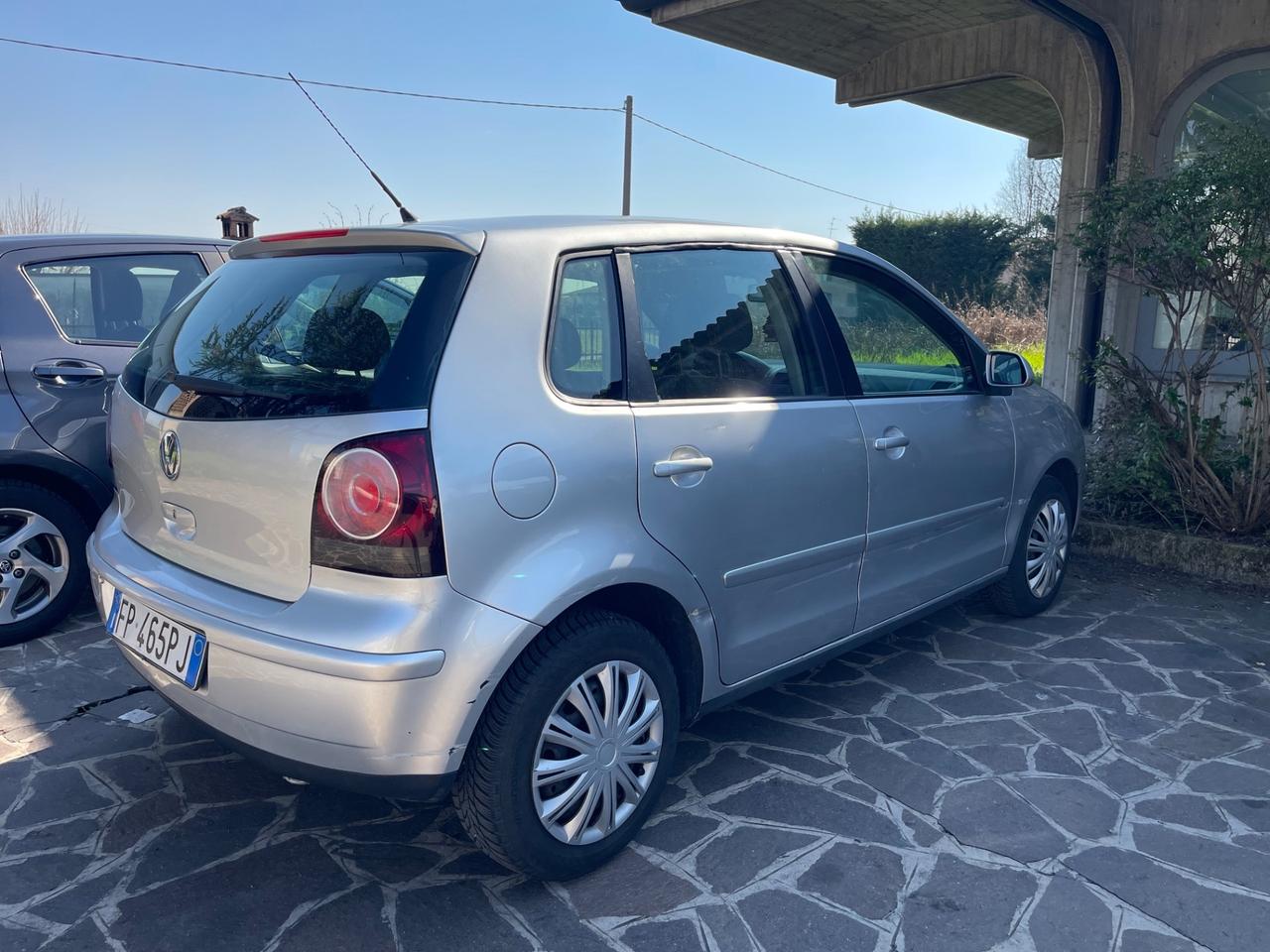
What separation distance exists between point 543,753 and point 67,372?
3.10 m

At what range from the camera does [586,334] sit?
2.66 metres

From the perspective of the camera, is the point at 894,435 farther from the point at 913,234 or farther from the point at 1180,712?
the point at 913,234

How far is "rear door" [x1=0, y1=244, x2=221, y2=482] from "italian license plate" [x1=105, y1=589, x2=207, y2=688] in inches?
71.8

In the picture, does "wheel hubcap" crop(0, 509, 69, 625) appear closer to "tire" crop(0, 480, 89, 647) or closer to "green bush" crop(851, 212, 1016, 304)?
"tire" crop(0, 480, 89, 647)

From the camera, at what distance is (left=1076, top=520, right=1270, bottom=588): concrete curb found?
5457mm

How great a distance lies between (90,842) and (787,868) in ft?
6.41

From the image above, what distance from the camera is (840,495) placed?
3.28m

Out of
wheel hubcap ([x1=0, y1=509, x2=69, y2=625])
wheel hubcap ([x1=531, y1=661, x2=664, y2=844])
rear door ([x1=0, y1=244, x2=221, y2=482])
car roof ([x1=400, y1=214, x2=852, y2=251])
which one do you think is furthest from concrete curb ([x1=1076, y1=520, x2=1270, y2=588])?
wheel hubcap ([x1=0, y1=509, x2=69, y2=625])

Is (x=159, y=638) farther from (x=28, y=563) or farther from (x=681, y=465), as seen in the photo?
(x=28, y=563)

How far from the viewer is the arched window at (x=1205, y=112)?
775 cm

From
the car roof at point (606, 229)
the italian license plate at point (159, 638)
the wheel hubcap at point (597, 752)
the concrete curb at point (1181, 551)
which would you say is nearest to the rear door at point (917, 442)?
the car roof at point (606, 229)

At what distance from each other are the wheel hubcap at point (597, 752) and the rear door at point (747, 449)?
0.35m

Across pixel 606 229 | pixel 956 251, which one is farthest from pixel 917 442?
pixel 956 251

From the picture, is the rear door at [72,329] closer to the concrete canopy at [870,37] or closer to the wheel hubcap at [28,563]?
the wheel hubcap at [28,563]
